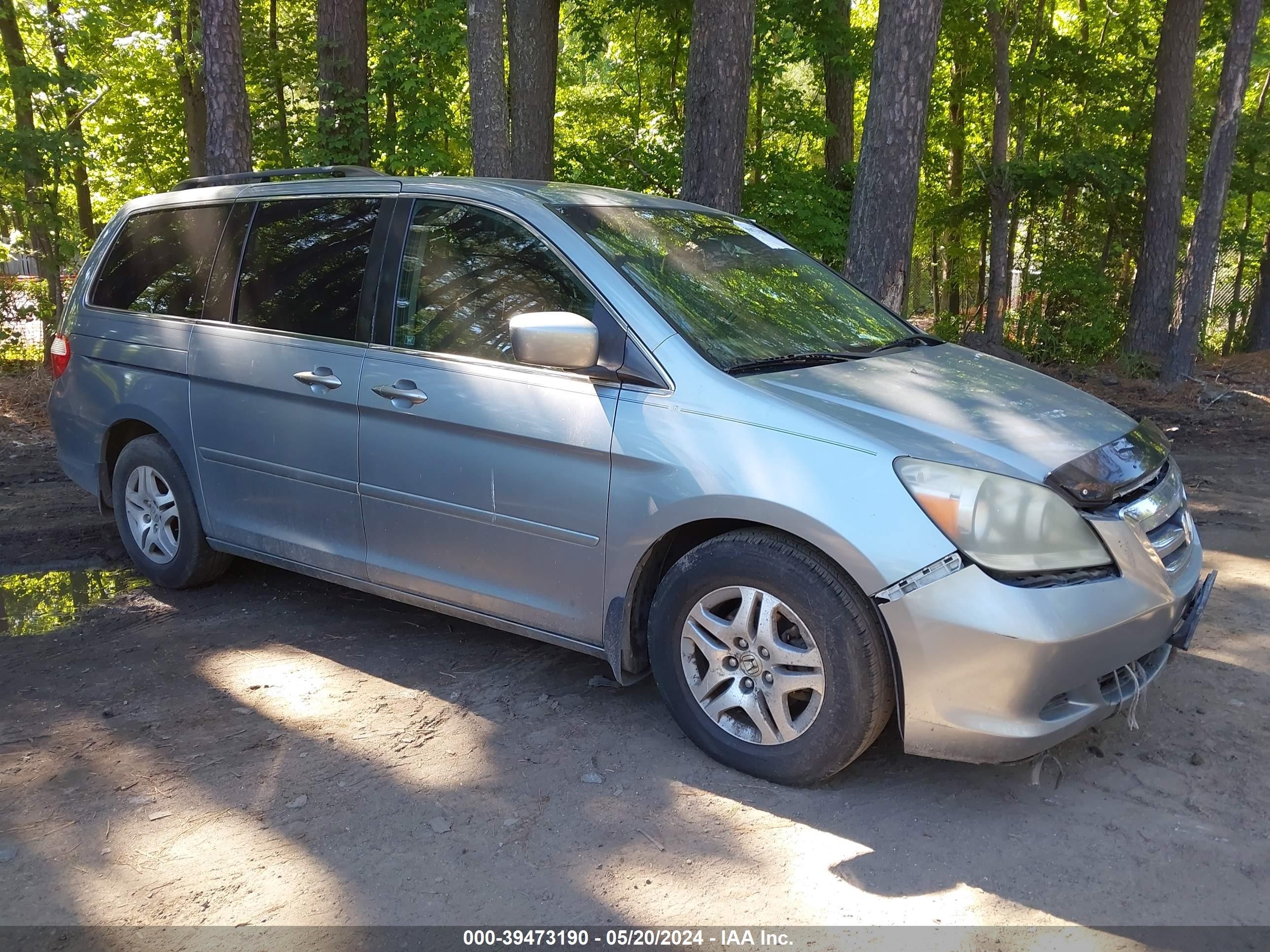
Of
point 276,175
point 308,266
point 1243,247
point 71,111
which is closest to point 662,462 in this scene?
point 308,266

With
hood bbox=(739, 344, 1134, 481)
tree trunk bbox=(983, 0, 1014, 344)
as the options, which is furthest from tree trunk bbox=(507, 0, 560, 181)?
hood bbox=(739, 344, 1134, 481)

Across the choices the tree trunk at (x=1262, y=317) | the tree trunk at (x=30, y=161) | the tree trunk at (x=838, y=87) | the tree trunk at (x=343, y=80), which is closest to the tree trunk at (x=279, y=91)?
the tree trunk at (x=343, y=80)

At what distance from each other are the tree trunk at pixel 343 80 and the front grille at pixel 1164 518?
12.5 metres

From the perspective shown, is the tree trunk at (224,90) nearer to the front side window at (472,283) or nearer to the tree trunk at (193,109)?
the tree trunk at (193,109)

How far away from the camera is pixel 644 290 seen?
3.79 m

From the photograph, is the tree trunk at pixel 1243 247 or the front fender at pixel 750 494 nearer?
the front fender at pixel 750 494

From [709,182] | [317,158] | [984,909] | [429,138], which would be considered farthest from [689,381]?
[429,138]

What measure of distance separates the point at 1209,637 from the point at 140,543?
526 centimetres

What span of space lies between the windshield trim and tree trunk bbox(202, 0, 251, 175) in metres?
7.57

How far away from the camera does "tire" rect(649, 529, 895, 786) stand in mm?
3191

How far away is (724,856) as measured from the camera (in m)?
3.10

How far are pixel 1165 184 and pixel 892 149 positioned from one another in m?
6.48

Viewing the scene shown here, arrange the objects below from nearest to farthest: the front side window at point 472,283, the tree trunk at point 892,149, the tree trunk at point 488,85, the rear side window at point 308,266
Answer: the front side window at point 472,283 < the rear side window at point 308,266 < the tree trunk at point 892,149 < the tree trunk at point 488,85

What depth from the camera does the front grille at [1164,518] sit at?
10.7 feet
